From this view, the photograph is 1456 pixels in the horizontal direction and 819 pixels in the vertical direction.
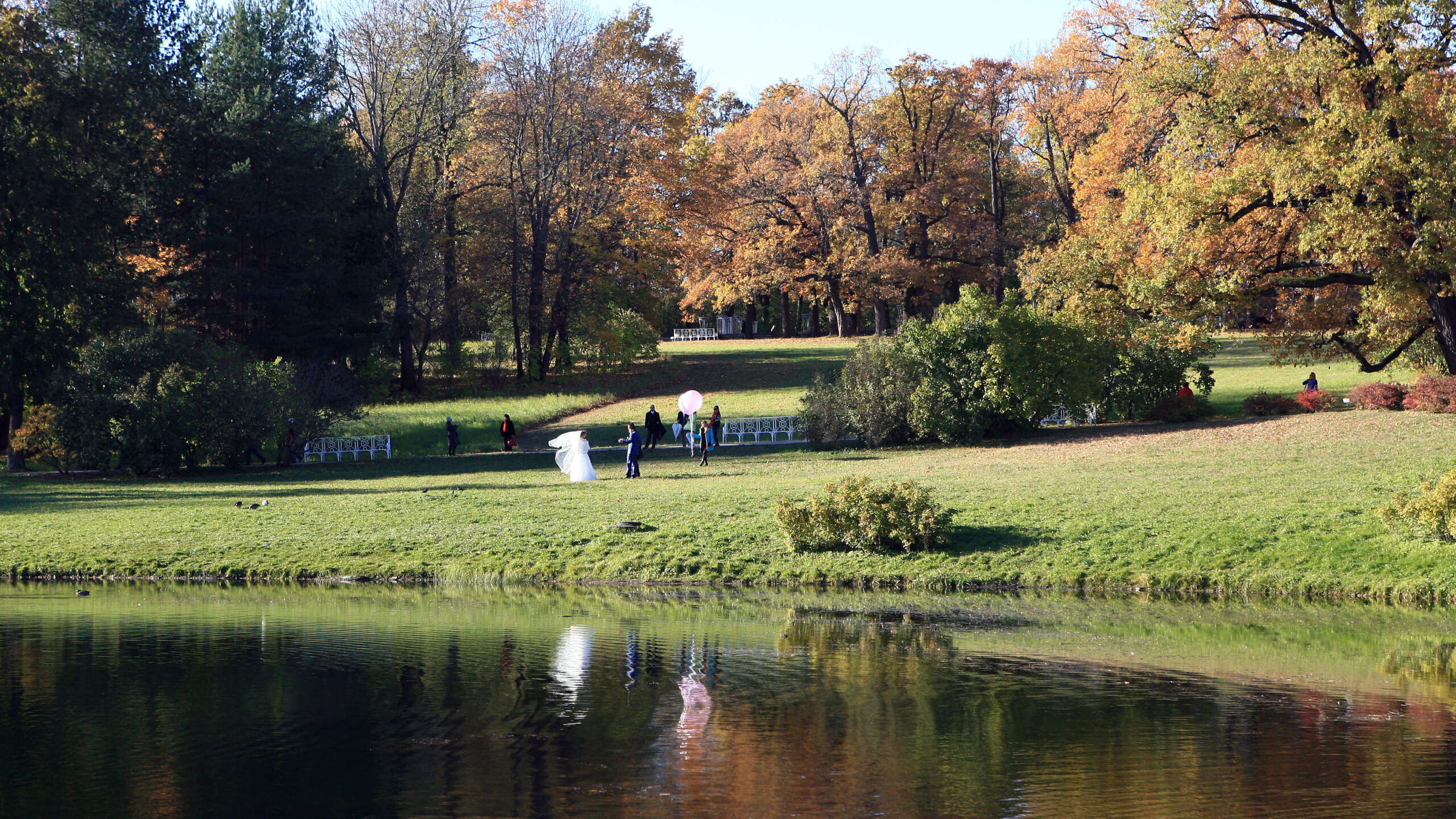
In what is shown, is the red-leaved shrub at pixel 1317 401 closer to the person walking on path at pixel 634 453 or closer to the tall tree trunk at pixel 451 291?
the person walking on path at pixel 634 453

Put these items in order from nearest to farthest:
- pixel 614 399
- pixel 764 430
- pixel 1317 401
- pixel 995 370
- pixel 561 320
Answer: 1. pixel 1317 401
2. pixel 995 370
3. pixel 764 430
4. pixel 614 399
5. pixel 561 320

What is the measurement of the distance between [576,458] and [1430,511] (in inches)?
751

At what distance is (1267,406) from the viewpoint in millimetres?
35125

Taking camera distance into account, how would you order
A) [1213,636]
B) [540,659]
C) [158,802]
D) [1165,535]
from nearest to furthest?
[158,802] → [540,659] → [1213,636] → [1165,535]

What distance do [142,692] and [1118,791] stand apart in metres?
8.99

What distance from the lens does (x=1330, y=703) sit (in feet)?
36.6

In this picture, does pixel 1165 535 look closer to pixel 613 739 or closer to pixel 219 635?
pixel 613 739

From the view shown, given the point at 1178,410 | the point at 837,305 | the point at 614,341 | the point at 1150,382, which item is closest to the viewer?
the point at 1178,410

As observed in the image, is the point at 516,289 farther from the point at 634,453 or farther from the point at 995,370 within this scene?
the point at 995,370

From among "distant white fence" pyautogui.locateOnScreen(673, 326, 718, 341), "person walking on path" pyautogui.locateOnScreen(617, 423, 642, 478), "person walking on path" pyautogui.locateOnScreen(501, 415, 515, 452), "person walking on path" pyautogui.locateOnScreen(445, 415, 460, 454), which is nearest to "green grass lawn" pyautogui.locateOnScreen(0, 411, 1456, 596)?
"person walking on path" pyautogui.locateOnScreen(617, 423, 642, 478)

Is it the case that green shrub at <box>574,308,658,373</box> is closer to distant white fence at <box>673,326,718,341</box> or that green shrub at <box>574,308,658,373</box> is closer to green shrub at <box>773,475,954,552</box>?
distant white fence at <box>673,326,718,341</box>

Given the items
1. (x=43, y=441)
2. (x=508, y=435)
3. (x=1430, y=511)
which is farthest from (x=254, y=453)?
(x=1430, y=511)

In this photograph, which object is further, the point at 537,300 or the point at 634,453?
the point at 537,300

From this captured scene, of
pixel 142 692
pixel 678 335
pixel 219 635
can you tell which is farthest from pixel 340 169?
pixel 678 335
